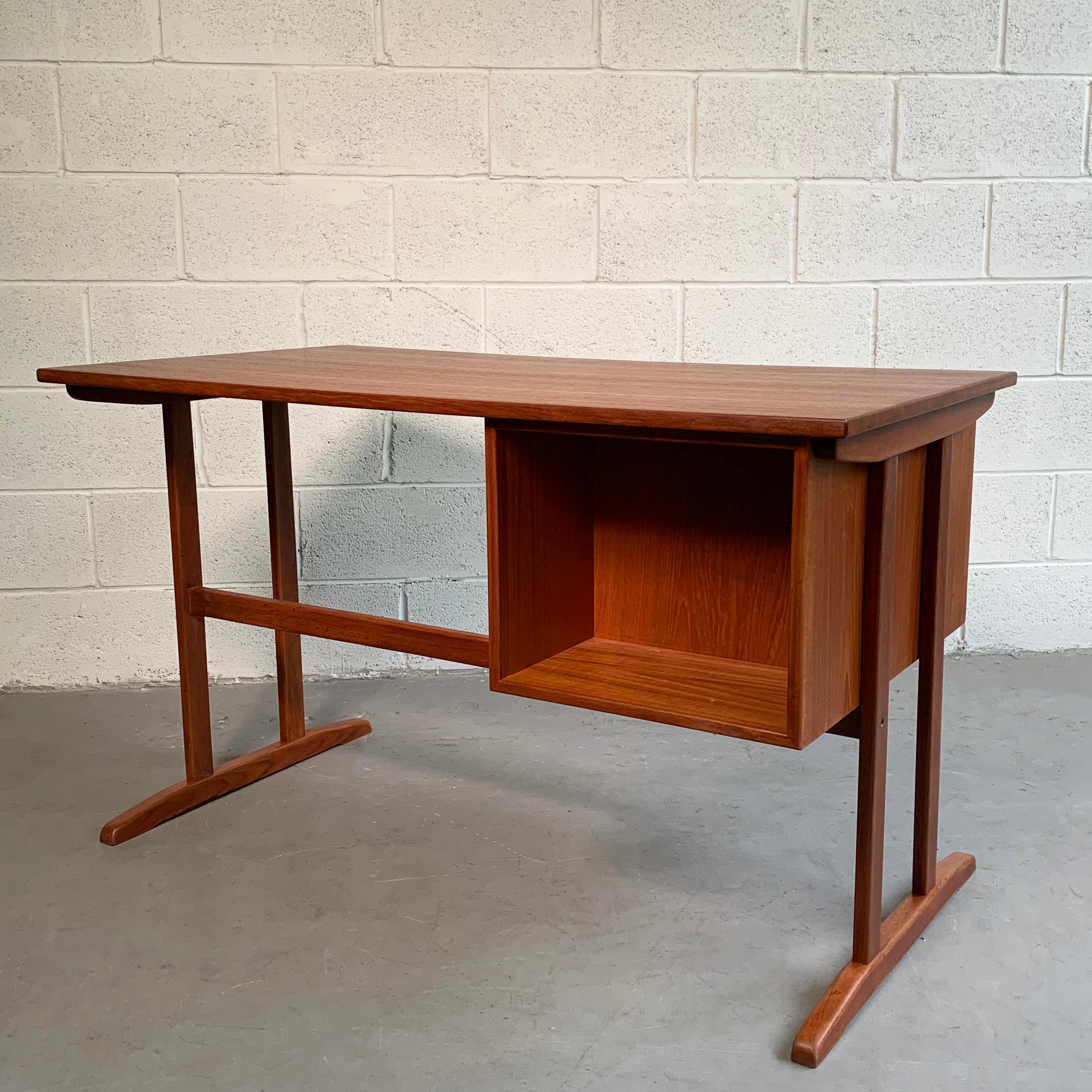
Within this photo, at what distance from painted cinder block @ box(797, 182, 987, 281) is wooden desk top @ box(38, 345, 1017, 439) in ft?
→ 3.80

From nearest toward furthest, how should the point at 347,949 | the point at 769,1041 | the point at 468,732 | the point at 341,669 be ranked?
1. the point at 769,1041
2. the point at 347,949
3. the point at 468,732
4. the point at 341,669

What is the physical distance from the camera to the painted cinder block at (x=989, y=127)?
316 centimetres

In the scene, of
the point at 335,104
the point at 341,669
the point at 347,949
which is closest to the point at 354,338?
the point at 335,104

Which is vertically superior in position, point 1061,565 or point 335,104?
point 335,104

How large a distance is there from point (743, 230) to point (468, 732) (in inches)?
57.8

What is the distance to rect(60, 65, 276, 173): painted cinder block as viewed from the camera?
9.98 ft

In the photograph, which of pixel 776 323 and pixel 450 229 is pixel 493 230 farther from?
pixel 776 323

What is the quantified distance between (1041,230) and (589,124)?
1.23 m

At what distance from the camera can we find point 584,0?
306 cm

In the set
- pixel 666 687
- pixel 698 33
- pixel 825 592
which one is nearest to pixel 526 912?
pixel 666 687

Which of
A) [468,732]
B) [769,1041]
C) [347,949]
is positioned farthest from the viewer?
[468,732]

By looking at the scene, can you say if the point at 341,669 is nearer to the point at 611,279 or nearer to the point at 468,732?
the point at 468,732

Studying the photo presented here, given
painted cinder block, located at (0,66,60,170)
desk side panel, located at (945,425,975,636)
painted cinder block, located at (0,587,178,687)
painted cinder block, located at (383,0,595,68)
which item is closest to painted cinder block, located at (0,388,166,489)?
painted cinder block, located at (0,587,178,687)

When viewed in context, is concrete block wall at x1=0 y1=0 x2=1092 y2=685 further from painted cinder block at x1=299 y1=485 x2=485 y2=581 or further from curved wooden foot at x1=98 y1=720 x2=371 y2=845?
curved wooden foot at x1=98 y1=720 x2=371 y2=845
